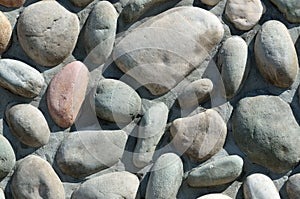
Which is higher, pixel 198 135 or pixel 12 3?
pixel 12 3

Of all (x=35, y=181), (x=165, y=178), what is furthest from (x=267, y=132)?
(x=35, y=181)

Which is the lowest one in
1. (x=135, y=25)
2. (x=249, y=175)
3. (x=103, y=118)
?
(x=249, y=175)

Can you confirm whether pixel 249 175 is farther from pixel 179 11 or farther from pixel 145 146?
pixel 179 11

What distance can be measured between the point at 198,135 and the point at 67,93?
249mm

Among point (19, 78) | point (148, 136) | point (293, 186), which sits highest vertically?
point (19, 78)

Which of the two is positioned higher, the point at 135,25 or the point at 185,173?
the point at 135,25

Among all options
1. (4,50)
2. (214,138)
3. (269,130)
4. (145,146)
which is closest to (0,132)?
(4,50)

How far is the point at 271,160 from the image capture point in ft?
3.76

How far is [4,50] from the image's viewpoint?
1.11m

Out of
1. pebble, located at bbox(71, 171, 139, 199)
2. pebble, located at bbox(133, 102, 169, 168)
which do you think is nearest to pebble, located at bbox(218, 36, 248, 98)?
pebble, located at bbox(133, 102, 169, 168)

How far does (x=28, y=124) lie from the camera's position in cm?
109

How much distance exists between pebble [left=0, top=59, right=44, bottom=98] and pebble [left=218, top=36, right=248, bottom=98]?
Result: 34cm

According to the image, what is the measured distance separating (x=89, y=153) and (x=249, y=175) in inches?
11.7

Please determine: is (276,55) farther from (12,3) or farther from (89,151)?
(12,3)
